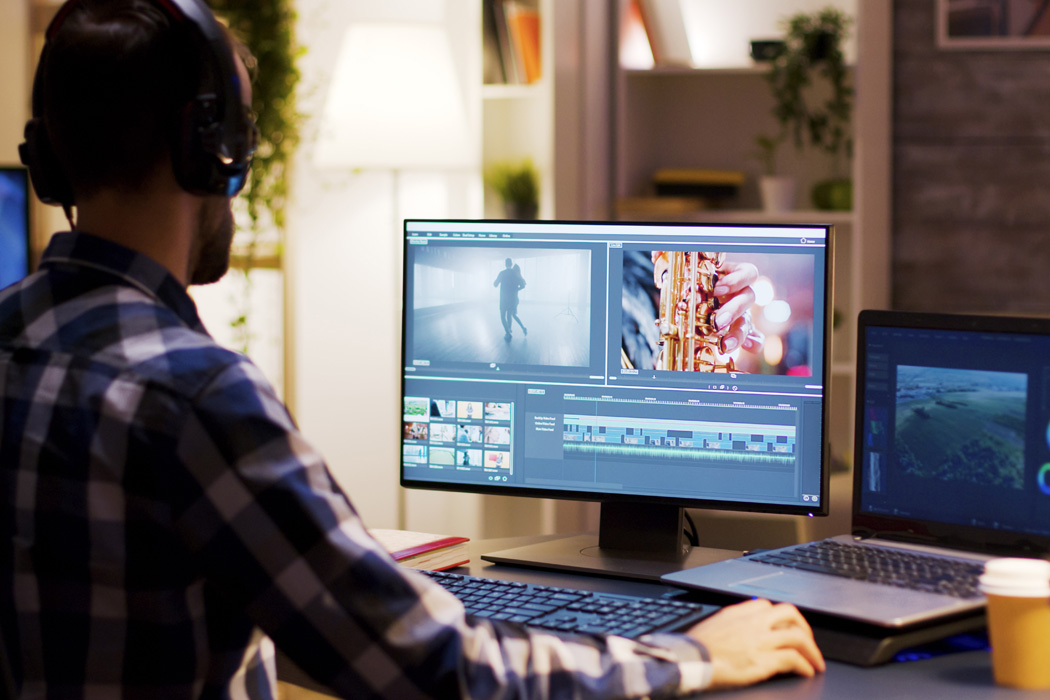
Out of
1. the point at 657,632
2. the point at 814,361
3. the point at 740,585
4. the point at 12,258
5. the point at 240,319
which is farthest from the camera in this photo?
the point at 240,319

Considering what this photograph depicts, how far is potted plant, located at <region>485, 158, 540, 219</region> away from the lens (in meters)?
3.53

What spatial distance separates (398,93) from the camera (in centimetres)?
329

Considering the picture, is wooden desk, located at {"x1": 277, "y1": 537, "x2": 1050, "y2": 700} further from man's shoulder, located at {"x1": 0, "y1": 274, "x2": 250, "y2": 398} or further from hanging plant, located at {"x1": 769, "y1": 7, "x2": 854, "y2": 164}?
hanging plant, located at {"x1": 769, "y1": 7, "x2": 854, "y2": 164}

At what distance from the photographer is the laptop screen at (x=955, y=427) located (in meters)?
1.28

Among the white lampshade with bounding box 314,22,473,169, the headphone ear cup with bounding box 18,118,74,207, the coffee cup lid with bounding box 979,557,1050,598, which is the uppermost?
the white lampshade with bounding box 314,22,473,169

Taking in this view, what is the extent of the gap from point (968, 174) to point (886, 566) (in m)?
2.47

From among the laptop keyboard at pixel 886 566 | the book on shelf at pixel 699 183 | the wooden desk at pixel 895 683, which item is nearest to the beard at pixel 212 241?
the wooden desk at pixel 895 683

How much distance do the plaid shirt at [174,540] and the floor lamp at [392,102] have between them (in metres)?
2.46

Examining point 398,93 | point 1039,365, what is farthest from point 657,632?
point 398,93

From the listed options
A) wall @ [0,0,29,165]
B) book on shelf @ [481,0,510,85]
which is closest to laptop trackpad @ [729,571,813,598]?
book on shelf @ [481,0,510,85]

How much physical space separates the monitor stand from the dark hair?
773mm

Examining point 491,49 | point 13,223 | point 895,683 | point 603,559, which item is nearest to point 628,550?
point 603,559

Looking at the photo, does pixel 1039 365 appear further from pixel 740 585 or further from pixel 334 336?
pixel 334 336

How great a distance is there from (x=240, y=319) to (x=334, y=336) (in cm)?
34
